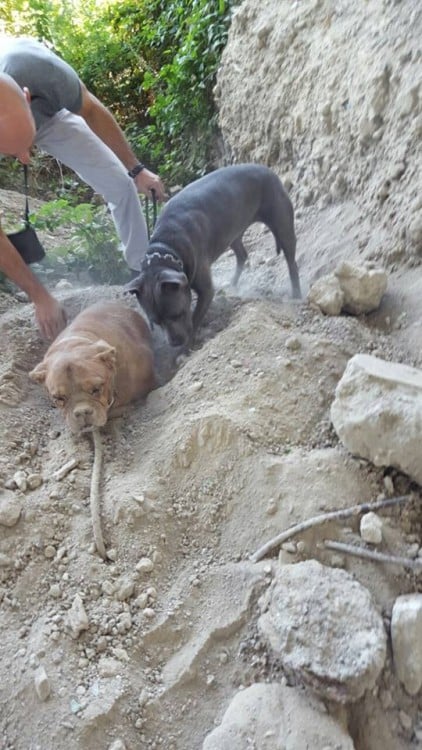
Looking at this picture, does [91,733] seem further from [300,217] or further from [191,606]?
[300,217]

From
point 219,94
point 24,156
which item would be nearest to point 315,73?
point 219,94

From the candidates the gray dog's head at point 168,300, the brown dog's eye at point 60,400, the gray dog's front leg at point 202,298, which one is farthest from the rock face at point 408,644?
the gray dog's front leg at point 202,298

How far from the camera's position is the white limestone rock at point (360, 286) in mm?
3830

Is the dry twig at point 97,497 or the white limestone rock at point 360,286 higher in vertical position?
the white limestone rock at point 360,286

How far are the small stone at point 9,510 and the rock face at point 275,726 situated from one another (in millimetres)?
1295

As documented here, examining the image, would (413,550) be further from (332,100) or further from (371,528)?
(332,100)

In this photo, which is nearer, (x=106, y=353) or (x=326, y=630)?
(x=326, y=630)

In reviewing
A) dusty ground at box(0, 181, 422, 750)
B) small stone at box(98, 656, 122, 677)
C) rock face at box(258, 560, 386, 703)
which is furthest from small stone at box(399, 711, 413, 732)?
small stone at box(98, 656, 122, 677)

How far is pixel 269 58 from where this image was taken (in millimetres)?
6172

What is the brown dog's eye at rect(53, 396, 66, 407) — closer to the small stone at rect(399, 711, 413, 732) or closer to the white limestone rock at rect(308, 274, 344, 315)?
the white limestone rock at rect(308, 274, 344, 315)

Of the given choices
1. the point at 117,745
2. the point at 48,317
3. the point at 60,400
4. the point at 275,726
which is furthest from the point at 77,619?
the point at 48,317

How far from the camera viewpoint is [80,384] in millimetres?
3242

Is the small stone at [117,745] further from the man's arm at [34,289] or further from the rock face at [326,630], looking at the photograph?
the man's arm at [34,289]

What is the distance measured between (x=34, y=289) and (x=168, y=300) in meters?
0.90
